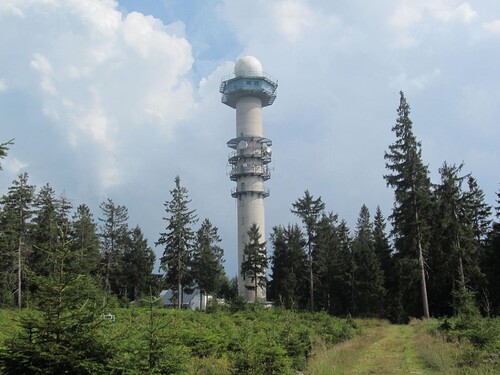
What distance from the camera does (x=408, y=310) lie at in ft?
161

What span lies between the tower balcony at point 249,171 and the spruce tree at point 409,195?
2730 cm

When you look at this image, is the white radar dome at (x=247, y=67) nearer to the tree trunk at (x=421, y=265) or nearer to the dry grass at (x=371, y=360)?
the tree trunk at (x=421, y=265)

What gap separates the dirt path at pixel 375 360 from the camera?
1586 cm

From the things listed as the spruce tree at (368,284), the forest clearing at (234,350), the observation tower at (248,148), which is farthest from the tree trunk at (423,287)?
the observation tower at (248,148)

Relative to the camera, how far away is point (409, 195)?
138ft

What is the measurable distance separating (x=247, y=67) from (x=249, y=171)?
16715 millimetres

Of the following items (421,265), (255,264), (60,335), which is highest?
(255,264)

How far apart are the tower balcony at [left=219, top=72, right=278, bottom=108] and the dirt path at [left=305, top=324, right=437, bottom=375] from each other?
50970 mm

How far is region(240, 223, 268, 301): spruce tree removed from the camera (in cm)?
6006

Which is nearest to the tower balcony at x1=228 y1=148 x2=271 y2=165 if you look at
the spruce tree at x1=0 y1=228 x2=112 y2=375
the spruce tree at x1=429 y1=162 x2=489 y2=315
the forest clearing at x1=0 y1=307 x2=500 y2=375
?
the spruce tree at x1=429 y1=162 x2=489 y2=315

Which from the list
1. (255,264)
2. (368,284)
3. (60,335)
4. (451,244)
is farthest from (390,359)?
(255,264)

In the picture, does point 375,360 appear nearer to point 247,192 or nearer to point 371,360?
point 371,360

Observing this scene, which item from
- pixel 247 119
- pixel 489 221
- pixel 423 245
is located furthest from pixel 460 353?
pixel 247 119

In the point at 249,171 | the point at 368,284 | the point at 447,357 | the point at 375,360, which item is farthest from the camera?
the point at 249,171
